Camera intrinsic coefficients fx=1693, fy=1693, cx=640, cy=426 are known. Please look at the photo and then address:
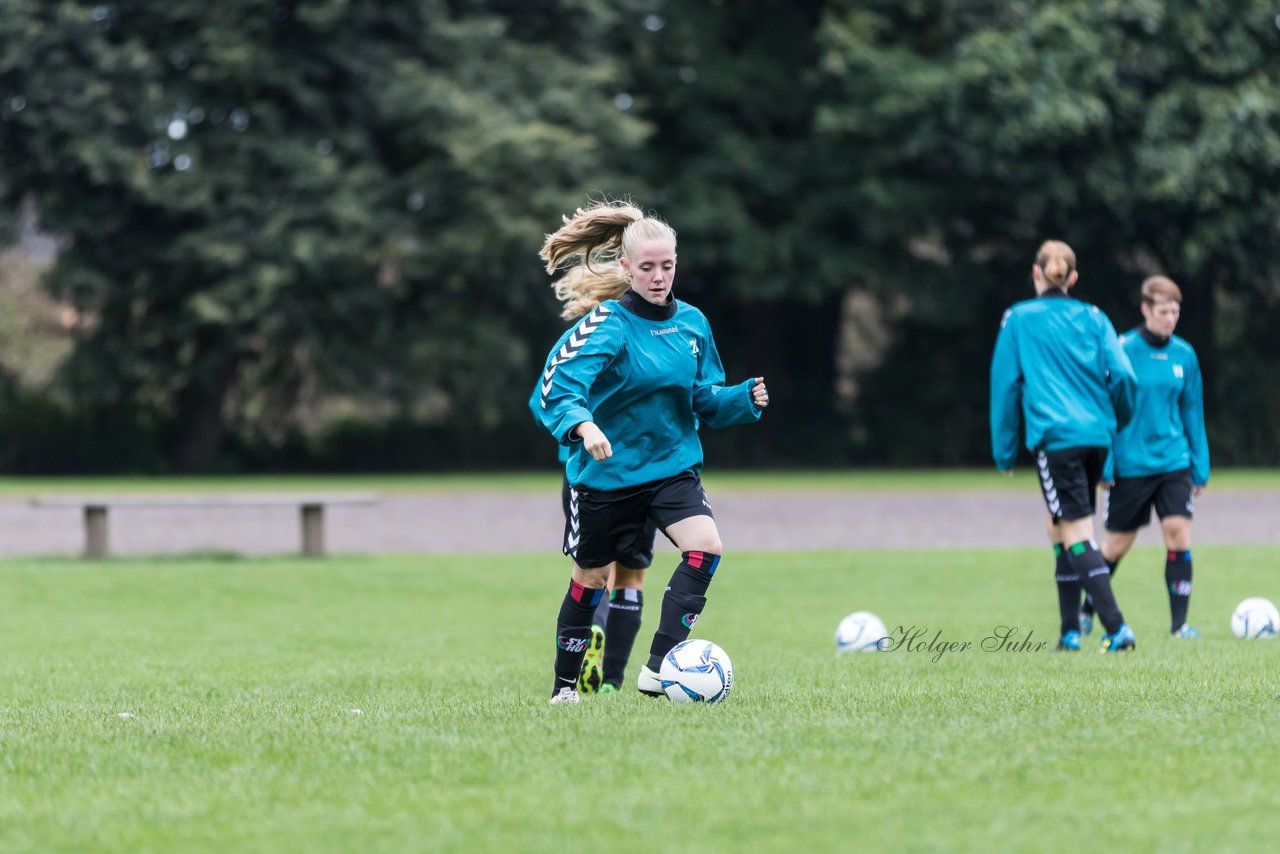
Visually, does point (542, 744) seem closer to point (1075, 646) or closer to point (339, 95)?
point (1075, 646)

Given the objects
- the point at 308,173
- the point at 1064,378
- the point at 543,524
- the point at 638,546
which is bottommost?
the point at 543,524

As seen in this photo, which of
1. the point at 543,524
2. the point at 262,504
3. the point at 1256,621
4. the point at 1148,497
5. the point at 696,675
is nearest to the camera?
the point at 696,675

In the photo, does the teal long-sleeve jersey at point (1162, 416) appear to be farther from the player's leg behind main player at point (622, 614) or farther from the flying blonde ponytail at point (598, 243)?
the flying blonde ponytail at point (598, 243)

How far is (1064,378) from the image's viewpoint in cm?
878

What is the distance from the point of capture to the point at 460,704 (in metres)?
6.37

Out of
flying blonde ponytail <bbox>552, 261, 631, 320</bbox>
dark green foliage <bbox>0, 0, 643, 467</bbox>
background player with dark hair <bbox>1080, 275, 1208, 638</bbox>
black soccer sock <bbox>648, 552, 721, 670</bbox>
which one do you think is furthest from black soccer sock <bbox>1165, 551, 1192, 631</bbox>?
dark green foliage <bbox>0, 0, 643, 467</bbox>

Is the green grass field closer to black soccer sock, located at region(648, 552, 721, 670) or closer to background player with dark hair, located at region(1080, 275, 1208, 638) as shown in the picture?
black soccer sock, located at region(648, 552, 721, 670)

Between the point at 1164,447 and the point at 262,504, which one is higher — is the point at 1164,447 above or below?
above

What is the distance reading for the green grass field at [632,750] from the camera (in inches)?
160

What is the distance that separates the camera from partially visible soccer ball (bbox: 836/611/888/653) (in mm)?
9156

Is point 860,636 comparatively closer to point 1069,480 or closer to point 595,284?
point 1069,480

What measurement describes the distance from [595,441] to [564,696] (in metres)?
1.17

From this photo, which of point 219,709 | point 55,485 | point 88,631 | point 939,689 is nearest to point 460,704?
point 219,709

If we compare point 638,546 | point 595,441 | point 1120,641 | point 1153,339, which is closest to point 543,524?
point 1153,339
